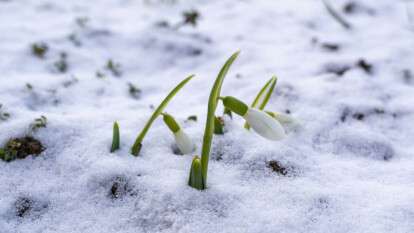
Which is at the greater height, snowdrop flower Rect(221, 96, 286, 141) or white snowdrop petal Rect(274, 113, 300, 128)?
snowdrop flower Rect(221, 96, 286, 141)

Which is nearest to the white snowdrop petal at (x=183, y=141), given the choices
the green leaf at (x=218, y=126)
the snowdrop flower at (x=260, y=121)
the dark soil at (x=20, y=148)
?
the green leaf at (x=218, y=126)

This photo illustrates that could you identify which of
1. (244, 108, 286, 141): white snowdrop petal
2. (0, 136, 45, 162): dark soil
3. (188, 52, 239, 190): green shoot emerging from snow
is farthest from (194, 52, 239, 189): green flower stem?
(0, 136, 45, 162): dark soil

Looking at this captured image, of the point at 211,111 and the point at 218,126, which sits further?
the point at 218,126

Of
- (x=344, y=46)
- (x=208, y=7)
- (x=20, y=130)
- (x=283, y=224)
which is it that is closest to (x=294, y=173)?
(x=283, y=224)

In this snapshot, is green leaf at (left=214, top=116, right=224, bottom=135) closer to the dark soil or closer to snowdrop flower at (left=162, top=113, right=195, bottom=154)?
Result: snowdrop flower at (left=162, top=113, right=195, bottom=154)

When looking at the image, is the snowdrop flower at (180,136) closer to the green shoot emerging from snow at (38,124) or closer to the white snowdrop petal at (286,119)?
the white snowdrop petal at (286,119)

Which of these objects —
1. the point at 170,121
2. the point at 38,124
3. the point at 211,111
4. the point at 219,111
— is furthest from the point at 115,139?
the point at 219,111

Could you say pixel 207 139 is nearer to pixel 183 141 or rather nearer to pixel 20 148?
pixel 183 141
